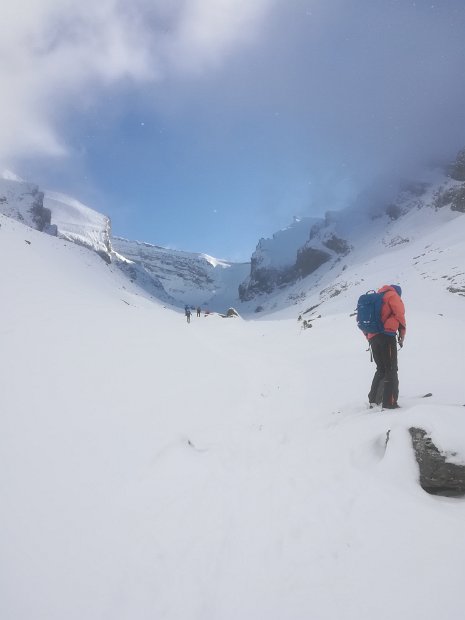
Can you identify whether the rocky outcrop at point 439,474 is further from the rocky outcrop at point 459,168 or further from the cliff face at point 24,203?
the rocky outcrop at point 459,168

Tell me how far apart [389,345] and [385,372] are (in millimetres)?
504

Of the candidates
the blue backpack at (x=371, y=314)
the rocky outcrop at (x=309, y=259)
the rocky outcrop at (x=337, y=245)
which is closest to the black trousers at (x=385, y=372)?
the blue backpack at (x=371, y=314)

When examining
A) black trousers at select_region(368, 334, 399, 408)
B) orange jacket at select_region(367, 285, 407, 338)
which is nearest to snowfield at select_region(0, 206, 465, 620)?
black trousers at select_region(368, 334, 399, 408)

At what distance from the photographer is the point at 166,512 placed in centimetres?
395

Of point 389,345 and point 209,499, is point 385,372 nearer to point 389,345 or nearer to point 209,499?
point 389,345

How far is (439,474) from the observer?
3732mm

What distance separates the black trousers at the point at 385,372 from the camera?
6.05 metres

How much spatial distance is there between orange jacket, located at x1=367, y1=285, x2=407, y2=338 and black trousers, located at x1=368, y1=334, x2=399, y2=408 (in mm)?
198

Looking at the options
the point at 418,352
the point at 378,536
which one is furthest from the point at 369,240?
the point at 378,536

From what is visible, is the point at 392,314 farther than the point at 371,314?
No

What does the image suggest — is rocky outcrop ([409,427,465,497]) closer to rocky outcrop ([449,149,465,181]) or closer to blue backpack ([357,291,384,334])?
blue backpack ([357,291,384,334])

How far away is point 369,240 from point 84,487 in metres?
148

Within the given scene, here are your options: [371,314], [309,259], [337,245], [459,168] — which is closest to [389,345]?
[371,314]

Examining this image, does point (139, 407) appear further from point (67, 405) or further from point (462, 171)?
point (462, 171)
